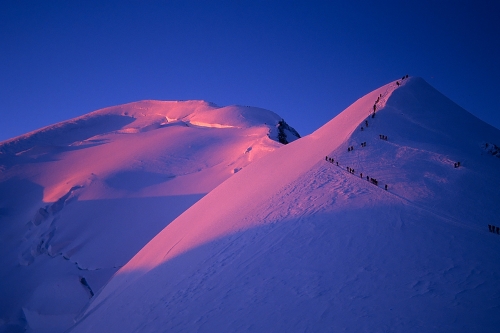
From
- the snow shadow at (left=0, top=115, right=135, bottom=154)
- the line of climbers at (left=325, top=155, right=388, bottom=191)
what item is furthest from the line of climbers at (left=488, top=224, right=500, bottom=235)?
the snow shadow at (left=0, top=115, right=135, bottom=154)

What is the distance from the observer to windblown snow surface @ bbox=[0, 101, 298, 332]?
51.8 feet

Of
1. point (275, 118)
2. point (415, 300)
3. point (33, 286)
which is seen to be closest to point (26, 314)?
point (33, 286)

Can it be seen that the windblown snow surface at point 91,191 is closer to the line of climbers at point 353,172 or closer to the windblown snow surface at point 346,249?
the windblown snow surface at point 346,249

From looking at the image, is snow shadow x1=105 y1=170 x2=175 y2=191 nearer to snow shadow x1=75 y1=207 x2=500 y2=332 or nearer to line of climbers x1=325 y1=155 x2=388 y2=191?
snow shadow x1=75 y1=207 x2=500 y2=332

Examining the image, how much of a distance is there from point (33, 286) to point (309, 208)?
16.3 m

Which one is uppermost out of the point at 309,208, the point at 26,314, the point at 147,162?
the point at 147,162

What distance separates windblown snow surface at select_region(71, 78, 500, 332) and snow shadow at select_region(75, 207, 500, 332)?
3cm

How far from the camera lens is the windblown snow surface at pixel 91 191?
51.8 feet

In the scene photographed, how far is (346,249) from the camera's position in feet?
22.8

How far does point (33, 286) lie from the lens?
16250 millimetres

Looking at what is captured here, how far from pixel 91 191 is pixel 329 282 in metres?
21.2

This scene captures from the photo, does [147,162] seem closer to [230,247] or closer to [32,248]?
[32,248]

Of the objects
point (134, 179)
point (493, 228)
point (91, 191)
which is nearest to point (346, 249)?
point (493, 228)

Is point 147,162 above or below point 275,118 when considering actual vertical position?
below
